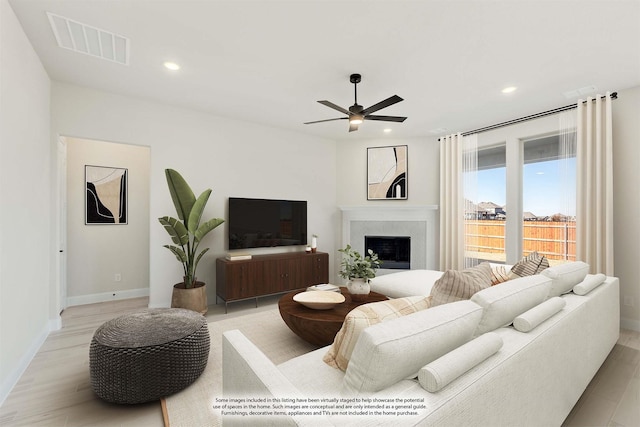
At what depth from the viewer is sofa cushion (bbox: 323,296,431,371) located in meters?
1.22

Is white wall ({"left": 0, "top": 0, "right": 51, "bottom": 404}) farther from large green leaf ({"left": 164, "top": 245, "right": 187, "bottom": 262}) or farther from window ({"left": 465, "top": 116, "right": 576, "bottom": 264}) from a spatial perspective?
window ({"left": 465, "top": 116, "right": 576, "bottom": 264})

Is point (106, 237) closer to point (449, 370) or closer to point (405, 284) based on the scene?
point (405, 284)

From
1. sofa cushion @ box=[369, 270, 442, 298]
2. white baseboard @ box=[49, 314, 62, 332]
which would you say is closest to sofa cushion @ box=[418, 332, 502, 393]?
sofa cushion @ box=[369, 270, 442, 298]

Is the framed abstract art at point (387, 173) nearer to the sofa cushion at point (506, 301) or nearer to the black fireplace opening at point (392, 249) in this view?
the black fireplace opening at point (392, 249)

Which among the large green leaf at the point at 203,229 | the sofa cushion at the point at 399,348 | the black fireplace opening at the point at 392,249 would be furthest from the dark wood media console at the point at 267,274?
the sofa cushion at the point at 399,348

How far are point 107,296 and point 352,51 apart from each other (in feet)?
14.4

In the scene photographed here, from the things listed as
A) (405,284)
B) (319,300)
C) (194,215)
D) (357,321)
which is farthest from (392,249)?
(357,321)

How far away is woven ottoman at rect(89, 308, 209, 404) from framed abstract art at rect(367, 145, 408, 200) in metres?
3.80

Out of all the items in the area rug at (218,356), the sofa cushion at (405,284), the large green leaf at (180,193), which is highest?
the large green leaf at (180,193)

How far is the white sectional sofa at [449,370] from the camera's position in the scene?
0.88m

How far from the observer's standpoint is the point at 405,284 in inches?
123

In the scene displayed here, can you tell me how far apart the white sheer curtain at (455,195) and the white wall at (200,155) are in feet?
6.51

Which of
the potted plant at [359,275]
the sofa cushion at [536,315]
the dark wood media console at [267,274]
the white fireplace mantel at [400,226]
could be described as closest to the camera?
the sofa cushion at [536,315]

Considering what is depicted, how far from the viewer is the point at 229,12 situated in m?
1.98
